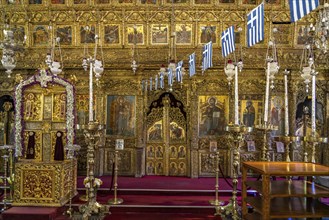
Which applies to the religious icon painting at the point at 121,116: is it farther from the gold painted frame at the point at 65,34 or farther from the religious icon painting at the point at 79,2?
the religious icon painting at the point at 79,2

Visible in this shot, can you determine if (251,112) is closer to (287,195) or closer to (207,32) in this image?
(207,32)

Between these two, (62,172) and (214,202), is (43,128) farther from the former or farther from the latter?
(214,202)

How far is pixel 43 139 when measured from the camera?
821 cm

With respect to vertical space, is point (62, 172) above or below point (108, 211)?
above

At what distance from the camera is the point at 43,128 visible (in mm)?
8188

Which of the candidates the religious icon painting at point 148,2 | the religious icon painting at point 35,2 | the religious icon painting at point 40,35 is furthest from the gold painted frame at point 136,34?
the religious icon painting at point 35,2

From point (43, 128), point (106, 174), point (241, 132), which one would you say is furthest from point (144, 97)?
point (241, 132)

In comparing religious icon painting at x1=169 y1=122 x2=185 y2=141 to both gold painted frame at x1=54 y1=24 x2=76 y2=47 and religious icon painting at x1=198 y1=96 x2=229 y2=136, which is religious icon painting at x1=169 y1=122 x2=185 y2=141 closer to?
religious icon painting at x1=198 y1=96 x2=229 y2=136

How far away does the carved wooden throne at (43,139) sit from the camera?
6.70 m

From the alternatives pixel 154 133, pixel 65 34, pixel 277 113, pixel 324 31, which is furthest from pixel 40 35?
pixel 324 31

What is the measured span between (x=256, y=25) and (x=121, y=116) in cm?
663

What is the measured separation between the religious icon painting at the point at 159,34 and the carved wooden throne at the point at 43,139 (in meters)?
4.28

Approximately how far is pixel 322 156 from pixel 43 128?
9.72 meters

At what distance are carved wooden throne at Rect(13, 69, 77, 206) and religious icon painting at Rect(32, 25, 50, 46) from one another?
3.66 metres
